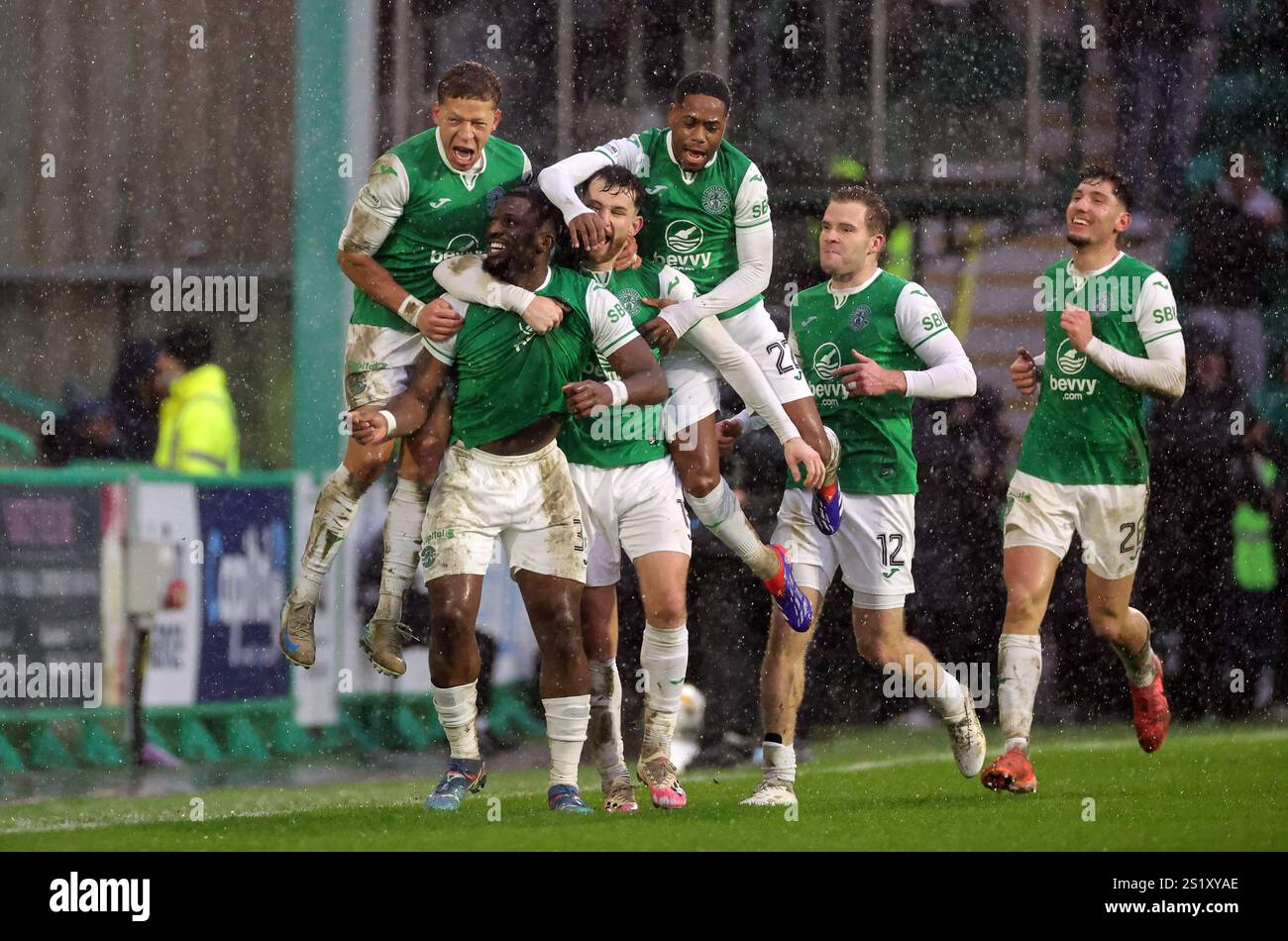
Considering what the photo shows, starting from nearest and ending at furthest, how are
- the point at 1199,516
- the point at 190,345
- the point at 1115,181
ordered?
1. the point at 1115,181
2. the point at 1199,516
3. the point at 190,345

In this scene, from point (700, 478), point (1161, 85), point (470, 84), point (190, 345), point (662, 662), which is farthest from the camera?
point (190, 345)

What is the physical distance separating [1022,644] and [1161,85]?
490 centimetres

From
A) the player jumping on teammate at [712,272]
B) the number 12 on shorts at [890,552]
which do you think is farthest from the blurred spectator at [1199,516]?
the player jumping on teammate at [712,272]

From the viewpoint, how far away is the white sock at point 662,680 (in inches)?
281

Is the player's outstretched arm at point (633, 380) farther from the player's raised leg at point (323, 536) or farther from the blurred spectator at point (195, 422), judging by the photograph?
the blurred spectator at point (195, 422)

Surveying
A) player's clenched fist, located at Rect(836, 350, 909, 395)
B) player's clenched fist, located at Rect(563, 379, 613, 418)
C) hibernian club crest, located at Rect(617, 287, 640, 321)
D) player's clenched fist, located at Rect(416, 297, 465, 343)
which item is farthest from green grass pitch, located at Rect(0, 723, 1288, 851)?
hibernian club crest, located at Rect(617, 287, 640, 321)

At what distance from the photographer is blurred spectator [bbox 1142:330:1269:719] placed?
10359 mm

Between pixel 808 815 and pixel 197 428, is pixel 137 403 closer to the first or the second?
pixel 197 428

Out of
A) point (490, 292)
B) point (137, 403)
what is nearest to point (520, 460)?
point (490, 292)

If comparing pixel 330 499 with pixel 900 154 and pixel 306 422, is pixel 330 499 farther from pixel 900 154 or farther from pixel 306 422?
pixel 900 154

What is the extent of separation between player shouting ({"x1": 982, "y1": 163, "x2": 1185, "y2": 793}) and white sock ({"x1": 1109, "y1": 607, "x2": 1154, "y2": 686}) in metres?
0.15

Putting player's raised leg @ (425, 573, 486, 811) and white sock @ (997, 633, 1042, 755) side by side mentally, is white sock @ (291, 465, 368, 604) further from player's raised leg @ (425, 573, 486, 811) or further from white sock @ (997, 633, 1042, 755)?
white sock @ (997, 633, 1042, 755)

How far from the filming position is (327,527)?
24.4 feet

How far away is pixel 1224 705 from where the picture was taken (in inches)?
404
